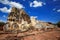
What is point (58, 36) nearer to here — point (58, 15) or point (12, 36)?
point (58, 15)

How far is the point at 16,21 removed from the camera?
327 cm

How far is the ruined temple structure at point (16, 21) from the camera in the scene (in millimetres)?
3256

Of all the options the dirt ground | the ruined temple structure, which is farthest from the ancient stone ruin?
the dirt ground

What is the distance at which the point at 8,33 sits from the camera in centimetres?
325

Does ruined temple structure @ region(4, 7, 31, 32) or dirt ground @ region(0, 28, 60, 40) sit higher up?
ruined temple structure @ region(4, 7, 31, 32)

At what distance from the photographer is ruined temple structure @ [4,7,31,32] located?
10.7 ft

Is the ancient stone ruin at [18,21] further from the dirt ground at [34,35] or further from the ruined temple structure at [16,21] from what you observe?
the dirt ground at [34,35]

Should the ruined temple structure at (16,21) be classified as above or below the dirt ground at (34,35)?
above

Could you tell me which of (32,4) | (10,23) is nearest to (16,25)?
(10,23)

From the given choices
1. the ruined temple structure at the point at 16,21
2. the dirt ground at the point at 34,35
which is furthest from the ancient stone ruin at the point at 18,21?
the dirt ground at the point at 34,35

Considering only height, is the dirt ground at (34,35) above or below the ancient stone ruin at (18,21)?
below

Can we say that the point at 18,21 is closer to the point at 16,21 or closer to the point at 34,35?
the point at 16,21

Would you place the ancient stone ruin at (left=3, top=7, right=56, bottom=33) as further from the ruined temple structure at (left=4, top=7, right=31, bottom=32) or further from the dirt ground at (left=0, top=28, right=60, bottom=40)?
the dirt ground at (left=0, top=28, right=60, bottom=40)

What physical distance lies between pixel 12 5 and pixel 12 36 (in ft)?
2.20
